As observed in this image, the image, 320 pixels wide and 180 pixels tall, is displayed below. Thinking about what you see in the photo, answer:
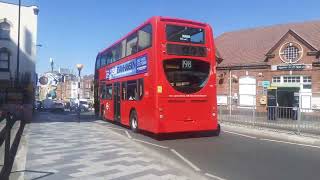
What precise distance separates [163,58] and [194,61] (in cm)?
125

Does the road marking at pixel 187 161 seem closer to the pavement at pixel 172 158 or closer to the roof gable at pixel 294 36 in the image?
the pavement at pixel 172 158

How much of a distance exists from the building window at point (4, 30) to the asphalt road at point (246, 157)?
31268mm

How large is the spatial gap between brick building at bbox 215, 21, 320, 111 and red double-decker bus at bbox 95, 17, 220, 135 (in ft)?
45.4

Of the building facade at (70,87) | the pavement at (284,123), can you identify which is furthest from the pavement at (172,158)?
the building facade at (70,87)

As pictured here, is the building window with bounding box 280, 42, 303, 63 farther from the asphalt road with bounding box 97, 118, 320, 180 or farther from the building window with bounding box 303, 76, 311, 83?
the asphalt road with bounding box 97, 118, 320, 180

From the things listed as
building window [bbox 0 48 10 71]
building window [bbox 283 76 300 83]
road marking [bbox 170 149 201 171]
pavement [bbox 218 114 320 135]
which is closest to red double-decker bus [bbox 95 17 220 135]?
road marking [bbox 170 149 201 171]

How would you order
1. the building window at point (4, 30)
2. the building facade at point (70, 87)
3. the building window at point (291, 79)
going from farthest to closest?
1. the building facade at point (70, 87)
2. the building window at point (4, 30)
3. the building window at point (291, 79)

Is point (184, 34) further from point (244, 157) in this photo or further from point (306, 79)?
point (306, 79)

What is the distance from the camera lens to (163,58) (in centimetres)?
1462

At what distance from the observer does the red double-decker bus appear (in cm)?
1472

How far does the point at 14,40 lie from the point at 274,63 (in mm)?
25747

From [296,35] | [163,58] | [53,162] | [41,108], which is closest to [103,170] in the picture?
[53,162]

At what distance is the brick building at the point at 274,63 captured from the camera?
108 feet

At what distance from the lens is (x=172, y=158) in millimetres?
11023
